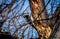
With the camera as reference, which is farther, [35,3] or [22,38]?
[22,38]

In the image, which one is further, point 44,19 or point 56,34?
point 56,34

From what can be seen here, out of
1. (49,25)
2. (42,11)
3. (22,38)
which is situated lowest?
(22,38)

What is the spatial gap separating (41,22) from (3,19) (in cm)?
152

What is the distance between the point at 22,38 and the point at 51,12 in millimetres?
4201

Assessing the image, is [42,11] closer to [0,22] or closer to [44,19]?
[44,19]

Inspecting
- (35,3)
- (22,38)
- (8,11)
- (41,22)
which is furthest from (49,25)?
(22,38)

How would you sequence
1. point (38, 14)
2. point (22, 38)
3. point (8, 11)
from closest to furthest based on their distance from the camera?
point (8, 11) → point (38, 14) → point (22, 38)

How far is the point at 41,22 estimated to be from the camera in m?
9.67

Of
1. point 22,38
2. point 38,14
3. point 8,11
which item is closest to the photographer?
point 8,11

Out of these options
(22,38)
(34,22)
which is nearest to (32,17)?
(34,22)

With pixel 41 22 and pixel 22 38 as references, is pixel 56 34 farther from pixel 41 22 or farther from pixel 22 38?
pixel 41 22

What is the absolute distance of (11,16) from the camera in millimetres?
9656

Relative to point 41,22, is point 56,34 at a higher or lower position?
lower

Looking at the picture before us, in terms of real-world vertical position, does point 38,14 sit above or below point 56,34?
above
